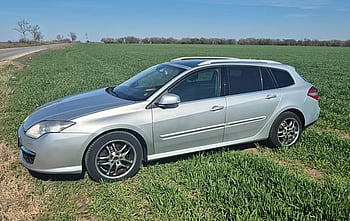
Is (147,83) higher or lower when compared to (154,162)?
higher

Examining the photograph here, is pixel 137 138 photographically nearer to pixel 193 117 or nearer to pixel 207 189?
pixel 193 117

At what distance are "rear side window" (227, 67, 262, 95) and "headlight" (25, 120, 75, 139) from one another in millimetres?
2415

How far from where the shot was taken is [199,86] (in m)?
4.41

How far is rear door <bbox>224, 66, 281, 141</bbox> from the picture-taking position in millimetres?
4516

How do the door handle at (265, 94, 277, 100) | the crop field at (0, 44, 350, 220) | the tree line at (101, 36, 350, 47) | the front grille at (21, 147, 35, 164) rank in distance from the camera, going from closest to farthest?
1. the crop field at (0, 44, 350, 220)
2. the front grille at (21, 147, 35, 164)
3. the door handle at (265, 94, 277, 100)
4. the tree line at (101, 36, 350, 47)

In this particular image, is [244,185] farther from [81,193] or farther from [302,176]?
[81,193]

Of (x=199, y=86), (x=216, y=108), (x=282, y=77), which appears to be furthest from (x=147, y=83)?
(x=282, y=77)

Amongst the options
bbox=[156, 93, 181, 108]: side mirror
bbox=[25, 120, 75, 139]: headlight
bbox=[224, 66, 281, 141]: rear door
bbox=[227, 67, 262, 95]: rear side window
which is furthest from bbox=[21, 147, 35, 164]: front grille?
bbox=[227, 67, 262, 95]: rear side window

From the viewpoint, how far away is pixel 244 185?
356 cm

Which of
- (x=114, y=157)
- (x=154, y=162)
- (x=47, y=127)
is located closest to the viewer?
(x=47, y=127)

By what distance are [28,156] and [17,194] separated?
47cm

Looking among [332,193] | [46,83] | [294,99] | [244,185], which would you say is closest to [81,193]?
[244,185]

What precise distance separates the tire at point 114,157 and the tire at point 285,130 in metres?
2.32

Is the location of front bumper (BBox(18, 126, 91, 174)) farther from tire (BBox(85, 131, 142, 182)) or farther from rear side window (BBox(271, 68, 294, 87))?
rear side window (BBox(271, 68, 294, 87))
